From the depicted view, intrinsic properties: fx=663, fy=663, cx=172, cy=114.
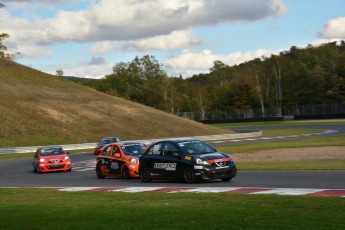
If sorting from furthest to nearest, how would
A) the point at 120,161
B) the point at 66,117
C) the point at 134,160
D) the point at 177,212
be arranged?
1. the point at 66,117
2. the point at 120,161
3. the point at 134,160
4. the point at 177,212

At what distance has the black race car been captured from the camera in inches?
767

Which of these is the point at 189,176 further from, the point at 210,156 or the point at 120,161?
the point at 120,161

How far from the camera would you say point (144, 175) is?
2142 centimetres

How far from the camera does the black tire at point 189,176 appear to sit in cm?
1966

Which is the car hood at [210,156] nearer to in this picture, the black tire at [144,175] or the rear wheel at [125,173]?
the black tire at [144,175]

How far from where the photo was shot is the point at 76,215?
38.6 ft

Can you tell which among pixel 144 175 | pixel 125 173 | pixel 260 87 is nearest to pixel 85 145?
pixel 125 173

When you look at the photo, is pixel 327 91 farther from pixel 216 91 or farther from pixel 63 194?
pixel 63 194

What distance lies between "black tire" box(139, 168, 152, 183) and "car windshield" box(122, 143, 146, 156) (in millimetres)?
2377

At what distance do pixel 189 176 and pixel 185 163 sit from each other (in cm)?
45

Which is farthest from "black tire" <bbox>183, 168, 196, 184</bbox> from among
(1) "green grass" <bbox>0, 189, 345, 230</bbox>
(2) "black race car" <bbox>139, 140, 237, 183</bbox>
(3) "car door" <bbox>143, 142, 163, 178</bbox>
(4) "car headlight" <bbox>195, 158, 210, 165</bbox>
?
(1) "green grass" <bbox>0, 189, 345, 230</bbox>

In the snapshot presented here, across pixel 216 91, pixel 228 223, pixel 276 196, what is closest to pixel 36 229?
pixel 228 223

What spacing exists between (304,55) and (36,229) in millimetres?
122777

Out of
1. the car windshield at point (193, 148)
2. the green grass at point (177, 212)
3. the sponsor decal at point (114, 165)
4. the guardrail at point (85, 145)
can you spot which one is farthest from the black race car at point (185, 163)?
the guardrail at point (85, 145)
